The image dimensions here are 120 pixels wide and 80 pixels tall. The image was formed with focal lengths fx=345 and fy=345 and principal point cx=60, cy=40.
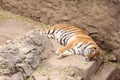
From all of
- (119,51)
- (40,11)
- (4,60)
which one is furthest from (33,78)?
(40,11)

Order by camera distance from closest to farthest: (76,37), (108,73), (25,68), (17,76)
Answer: (17,76), (25,68), (108,73), (76,37)

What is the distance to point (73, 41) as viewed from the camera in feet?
21.7

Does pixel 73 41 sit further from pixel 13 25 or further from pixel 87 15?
pixel 13 25

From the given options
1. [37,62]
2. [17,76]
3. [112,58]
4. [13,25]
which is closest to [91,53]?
[112,58]

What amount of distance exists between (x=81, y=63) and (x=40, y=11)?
211cm

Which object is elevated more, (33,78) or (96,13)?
(96,13)

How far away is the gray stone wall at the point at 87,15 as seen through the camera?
683 cm

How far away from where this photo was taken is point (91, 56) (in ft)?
20.8

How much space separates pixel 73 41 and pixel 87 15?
31.6 inches

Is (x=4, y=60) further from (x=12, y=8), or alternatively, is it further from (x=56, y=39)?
(x=12, y=8)

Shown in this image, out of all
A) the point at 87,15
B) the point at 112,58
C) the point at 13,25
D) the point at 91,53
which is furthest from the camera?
the point at 13,25

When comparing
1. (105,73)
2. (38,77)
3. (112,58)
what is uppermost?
(38,77)

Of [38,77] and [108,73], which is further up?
[38,77]

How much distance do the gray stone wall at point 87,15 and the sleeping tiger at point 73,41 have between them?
11.6 inches
